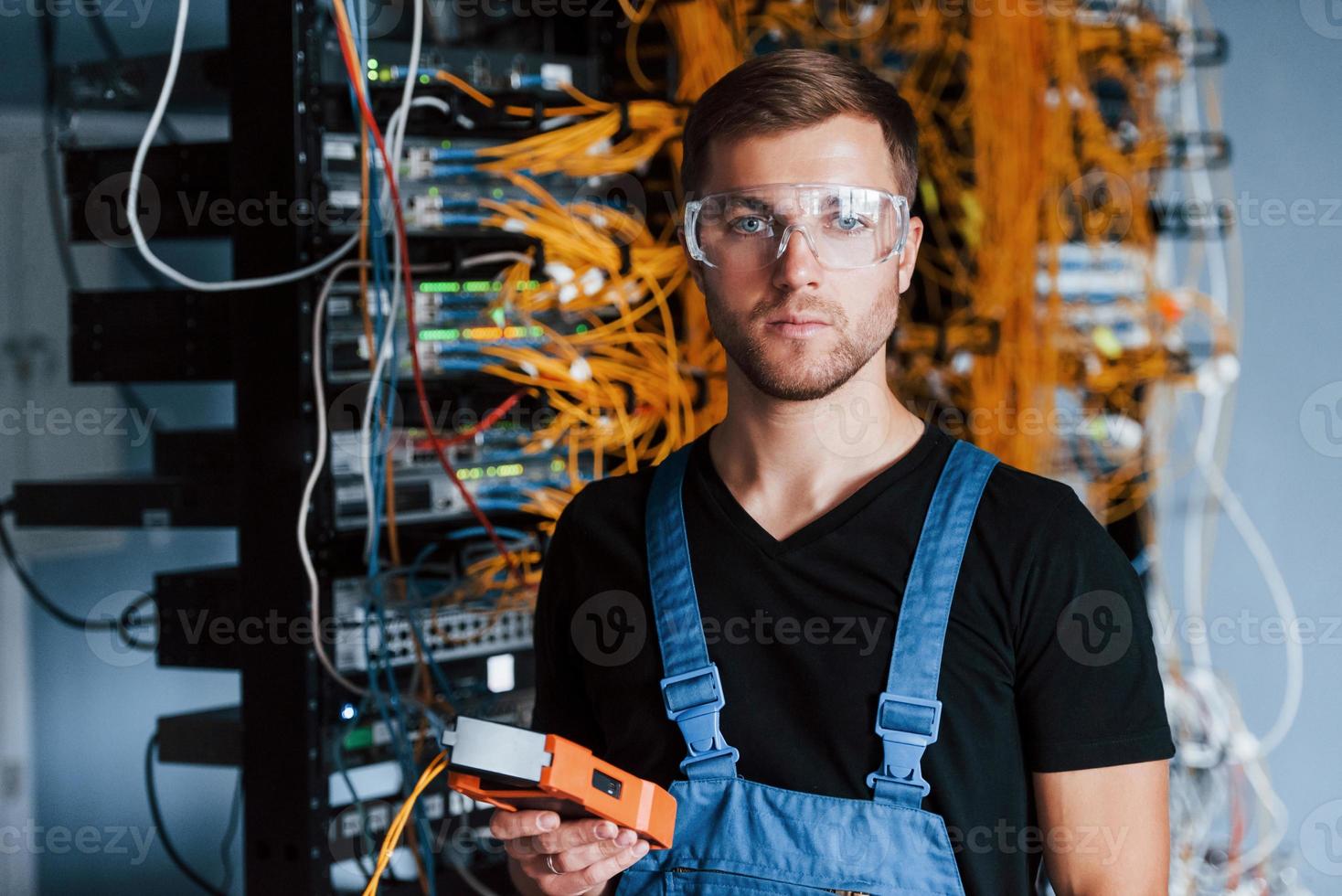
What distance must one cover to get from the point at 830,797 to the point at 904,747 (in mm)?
92

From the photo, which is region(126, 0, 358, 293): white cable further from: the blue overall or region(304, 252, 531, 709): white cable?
the blue overall

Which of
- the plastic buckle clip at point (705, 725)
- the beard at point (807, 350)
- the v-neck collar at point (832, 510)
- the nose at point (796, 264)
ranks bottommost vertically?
the plastic buckle clip at point (705, 725)

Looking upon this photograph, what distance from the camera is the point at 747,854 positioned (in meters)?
1.29

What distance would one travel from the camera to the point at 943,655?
1.27 meters

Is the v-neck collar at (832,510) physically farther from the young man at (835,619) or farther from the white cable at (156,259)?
the white cable at (156,259)

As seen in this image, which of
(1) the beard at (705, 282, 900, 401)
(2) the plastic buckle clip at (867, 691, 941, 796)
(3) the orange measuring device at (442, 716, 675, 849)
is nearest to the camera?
(3) the orange measuring device at (442, 716, 675, 849)

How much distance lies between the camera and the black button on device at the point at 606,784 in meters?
1.15

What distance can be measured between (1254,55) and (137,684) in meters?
3.19

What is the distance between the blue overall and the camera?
125 cm

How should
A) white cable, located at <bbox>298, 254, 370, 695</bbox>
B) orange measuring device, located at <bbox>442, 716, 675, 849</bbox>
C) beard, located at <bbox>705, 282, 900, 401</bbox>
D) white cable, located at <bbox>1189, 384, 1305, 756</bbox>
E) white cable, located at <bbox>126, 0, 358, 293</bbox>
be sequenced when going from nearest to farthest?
orange measuring device, located at <bbox>442, 716, 675, 849</bbox> → beard, located at <bbox>705, 282, 900, 401</bbox> → white cable, located at <bbox>126, 0, 358, 293</bbox> → white cable, located at <bbox>298, 254, 370, 695</bbox> → white cable, located at <bbox>1189, 384, 1305, 756</bbox>

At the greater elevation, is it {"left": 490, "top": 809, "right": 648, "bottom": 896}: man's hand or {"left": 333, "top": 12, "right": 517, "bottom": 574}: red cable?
{"left": 333, "top": 12, "right": 517, "bottom": 574}: red cable

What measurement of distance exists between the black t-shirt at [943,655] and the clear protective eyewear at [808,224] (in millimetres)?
217

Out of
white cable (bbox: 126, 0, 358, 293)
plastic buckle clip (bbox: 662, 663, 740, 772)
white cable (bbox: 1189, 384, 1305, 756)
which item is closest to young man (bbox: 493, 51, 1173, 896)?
plastic buckle clip (bbox: 662, 663, 740, 772)

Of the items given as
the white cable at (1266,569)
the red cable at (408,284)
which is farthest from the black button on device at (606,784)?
the white cable at (1266,569)
